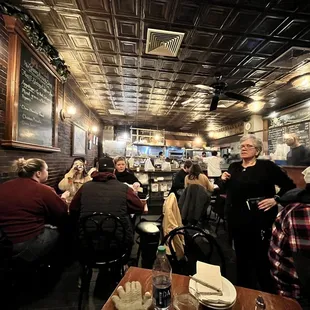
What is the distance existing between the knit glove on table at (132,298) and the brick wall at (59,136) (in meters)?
1.93

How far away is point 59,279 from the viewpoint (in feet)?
7.90

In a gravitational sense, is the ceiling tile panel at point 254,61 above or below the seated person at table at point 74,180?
above

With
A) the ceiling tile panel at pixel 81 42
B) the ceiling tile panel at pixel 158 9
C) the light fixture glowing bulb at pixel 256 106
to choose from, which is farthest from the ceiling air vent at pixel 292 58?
the ceiling tile panel at pixel 81 42

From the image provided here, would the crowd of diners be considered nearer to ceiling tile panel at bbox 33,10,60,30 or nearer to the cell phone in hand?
the cell phone in hand

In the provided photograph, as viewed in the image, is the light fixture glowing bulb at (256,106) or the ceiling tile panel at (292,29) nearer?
the ceiling tile panel at (292,29)

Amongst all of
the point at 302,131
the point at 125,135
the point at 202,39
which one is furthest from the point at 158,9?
the point at 125,135

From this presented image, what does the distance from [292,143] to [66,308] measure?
4.71m

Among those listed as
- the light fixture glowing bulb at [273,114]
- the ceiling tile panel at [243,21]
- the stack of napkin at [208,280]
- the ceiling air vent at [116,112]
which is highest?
the ceiling tile panel at [243,21]

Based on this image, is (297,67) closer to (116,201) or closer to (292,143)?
(292,143)

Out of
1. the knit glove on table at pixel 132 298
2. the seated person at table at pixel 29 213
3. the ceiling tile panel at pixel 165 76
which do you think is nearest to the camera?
the knit glove on table at pixel 132 298

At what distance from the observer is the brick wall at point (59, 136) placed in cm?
215

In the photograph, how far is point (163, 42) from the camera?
9.42ft

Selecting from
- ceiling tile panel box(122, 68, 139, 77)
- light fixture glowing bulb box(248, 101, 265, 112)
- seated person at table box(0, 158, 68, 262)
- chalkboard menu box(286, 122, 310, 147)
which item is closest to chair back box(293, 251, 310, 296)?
seated person at table box(0, 158, 68, 262)

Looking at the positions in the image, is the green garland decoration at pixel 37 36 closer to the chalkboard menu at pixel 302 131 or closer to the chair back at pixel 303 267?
the chair back at pixel 303 267
